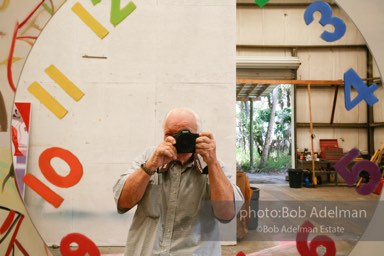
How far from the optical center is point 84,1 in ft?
3.02

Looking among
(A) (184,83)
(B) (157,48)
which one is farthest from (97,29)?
(A) (184,83)

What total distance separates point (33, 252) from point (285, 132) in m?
2.05

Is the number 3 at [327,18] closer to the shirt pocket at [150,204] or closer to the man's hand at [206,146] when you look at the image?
the man's hand at [206,146]

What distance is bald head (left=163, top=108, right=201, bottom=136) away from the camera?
2.30ft

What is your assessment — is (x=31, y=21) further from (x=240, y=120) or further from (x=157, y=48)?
(x=240, y=120)

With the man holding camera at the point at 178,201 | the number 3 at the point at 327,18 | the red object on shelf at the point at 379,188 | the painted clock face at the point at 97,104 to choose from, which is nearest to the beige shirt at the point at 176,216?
the man holding camera at the point at 178,201

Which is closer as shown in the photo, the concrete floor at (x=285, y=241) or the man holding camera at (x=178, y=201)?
the man holding camera at (x=178, y=201)

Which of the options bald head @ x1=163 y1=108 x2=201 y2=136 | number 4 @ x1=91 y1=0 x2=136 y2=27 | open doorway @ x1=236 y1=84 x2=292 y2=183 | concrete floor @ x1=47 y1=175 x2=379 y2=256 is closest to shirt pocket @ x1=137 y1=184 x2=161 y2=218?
bald head @ x1=163 y1=108 x2=201 y2=136

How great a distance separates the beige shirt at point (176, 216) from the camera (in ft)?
2.27

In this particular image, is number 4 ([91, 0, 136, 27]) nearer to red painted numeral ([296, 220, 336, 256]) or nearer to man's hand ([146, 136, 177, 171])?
man's hand ([146, 136, 177, 171])

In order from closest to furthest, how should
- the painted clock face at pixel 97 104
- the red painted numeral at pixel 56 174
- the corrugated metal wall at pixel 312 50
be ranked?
the red painted numeral at pixel 56 174 → the corrugated metal wall at pixel 312 50 → the painted clock face at pixel 97 104

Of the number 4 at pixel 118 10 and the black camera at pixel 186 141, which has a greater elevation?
the number 4 at pixel 118 10

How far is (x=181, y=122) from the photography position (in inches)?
27.5

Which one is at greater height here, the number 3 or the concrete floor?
the number 3
